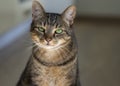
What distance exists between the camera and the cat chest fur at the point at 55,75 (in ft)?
2.90

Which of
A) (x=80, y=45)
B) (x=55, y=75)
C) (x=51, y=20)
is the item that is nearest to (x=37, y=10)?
(x=51, y=20)

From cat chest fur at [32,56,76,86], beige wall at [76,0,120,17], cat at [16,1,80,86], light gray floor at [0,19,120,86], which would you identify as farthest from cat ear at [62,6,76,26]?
beige wall at [76,0,120,17]

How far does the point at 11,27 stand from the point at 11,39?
0.30 feet

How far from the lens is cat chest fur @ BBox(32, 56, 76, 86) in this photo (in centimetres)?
88

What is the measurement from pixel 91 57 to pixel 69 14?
132cm

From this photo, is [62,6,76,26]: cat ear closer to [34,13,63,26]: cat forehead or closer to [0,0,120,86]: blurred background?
[34,13,63,26]: cat forehead

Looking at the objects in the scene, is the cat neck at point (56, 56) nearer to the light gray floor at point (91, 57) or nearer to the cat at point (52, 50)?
the cat at point (52, 50)

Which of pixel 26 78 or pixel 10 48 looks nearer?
pixel 26 78

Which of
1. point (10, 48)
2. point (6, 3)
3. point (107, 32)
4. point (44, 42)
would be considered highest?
point (44, 42)

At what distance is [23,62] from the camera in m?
1.95

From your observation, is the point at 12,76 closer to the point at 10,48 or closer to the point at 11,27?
the point at 10,48

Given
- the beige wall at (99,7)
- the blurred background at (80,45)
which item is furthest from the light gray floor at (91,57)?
the beige wall at (99,7)

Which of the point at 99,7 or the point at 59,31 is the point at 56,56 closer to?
the point at 59,31

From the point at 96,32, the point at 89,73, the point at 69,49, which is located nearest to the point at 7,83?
the point at 89,73
